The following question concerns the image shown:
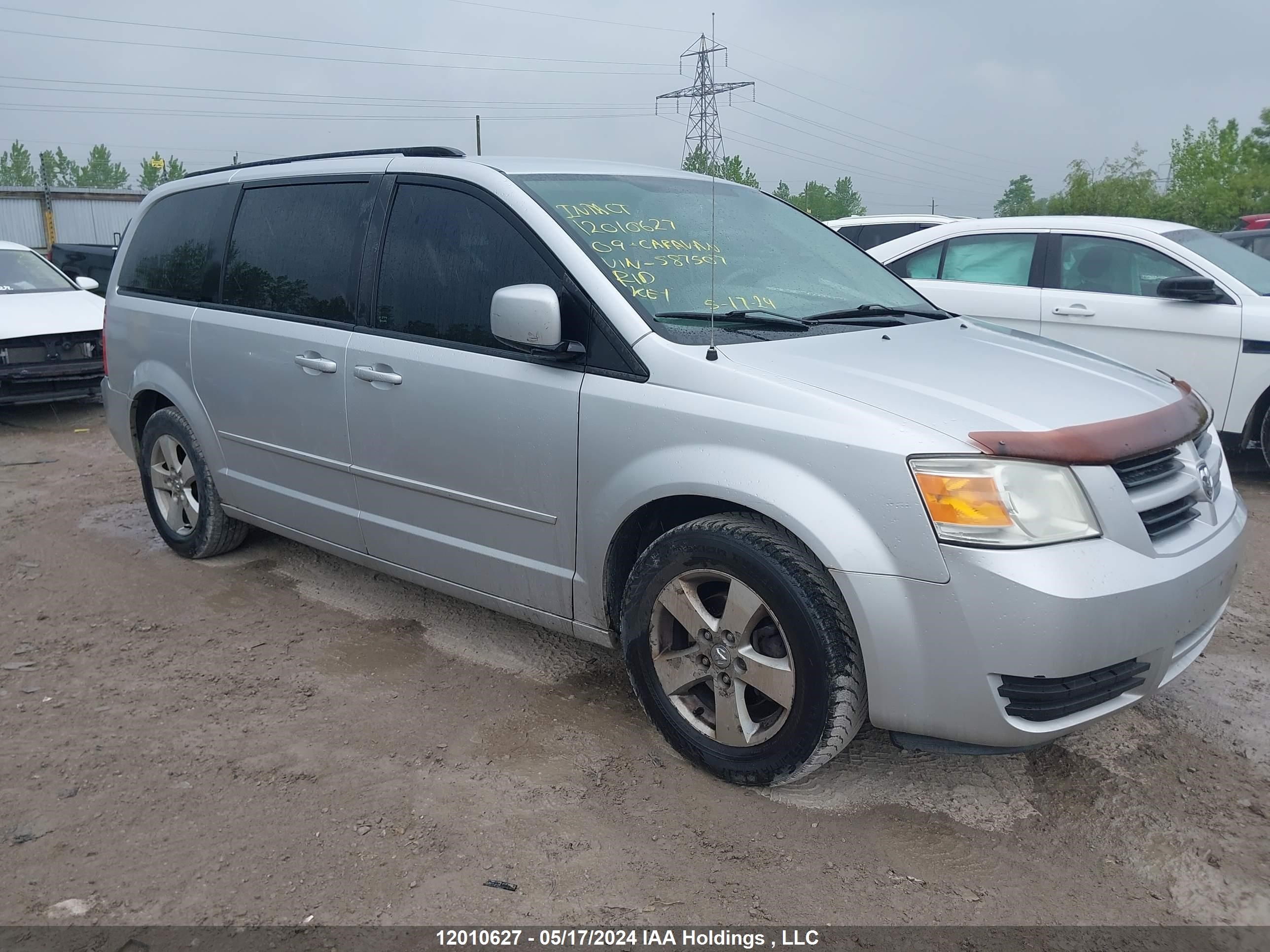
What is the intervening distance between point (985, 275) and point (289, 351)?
5042 millimetres

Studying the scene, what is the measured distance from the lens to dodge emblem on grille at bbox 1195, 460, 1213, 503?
2955 millimetres

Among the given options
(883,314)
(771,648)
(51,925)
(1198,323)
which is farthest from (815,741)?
(1198,323)

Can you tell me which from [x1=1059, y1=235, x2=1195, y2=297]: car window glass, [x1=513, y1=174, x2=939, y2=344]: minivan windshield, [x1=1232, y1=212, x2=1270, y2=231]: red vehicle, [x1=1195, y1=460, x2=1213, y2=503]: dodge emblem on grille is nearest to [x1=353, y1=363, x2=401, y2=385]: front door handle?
[x1=513, y1=174, x2=939, y2=344]: minivan windshield

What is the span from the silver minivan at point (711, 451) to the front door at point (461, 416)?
0.01 metres

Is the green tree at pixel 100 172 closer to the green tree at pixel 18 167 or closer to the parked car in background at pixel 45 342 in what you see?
the green tree at pixel 18 167

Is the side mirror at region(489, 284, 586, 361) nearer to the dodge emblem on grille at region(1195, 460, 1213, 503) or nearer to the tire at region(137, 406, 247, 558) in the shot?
the dodge emblem on grille at region(1195, 460, 1213, 503)

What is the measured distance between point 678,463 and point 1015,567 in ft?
3.13

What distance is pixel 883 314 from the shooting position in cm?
366

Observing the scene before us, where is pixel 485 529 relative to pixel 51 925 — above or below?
above

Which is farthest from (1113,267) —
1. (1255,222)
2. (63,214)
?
(63,214)

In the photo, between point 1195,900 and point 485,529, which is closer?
point 1195,900

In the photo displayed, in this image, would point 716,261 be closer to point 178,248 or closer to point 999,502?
point 999,502

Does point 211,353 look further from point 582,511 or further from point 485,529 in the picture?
point 582,511

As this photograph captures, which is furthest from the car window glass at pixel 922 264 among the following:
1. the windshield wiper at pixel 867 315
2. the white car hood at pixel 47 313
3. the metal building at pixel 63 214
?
the metal building at pixel 63 214
